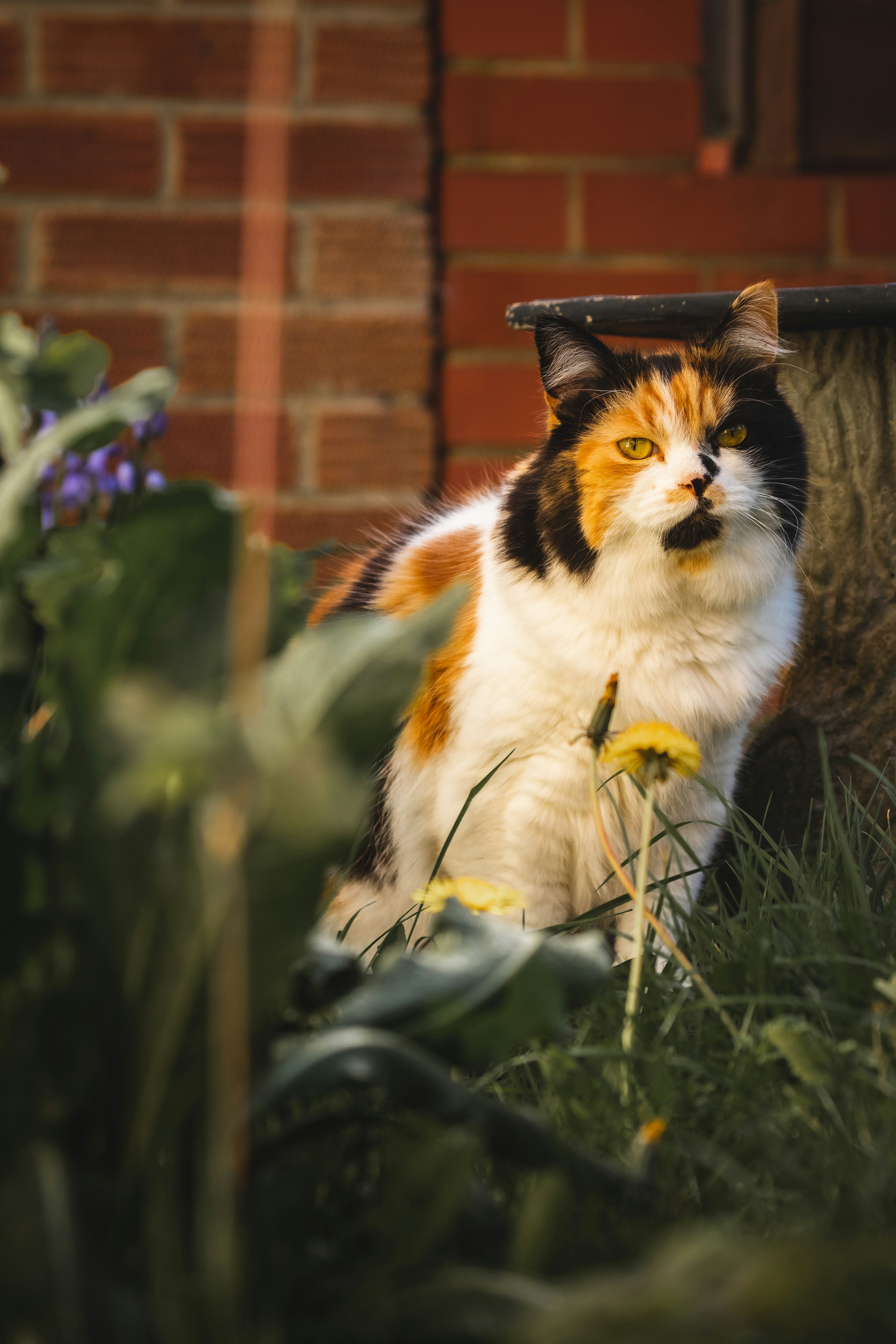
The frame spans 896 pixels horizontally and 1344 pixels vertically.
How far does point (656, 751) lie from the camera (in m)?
0.75

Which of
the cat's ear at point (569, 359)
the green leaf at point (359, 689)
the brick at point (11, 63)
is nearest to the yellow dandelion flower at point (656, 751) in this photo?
the green leaf at point (359, 689)

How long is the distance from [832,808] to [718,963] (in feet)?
0.93

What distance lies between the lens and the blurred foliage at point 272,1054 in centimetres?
35

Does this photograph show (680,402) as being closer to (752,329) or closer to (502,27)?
(752,329)

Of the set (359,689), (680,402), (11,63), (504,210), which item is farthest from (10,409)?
(11,63)

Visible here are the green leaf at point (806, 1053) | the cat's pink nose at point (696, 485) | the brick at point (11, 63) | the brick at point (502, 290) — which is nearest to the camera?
the green leaf at point (806, 1053)

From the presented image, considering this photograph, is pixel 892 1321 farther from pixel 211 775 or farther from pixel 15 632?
pixel 15 632

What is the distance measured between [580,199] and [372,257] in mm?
460

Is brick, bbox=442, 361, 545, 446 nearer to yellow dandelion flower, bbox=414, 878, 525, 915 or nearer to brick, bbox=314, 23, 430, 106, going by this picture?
brick, bbox=314, 23, 430, 106

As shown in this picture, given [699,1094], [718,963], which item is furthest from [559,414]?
[699,1094]

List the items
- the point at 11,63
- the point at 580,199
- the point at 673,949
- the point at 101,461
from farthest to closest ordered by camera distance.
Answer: the point at 580,199 → the point at 11,63 → the point at 101,461 → the point at 673,949

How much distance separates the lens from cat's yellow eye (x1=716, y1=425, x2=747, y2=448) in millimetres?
1338

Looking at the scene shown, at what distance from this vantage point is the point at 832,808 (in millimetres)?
1007

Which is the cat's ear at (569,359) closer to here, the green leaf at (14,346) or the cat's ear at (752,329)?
the cat's ear at (752,329)
